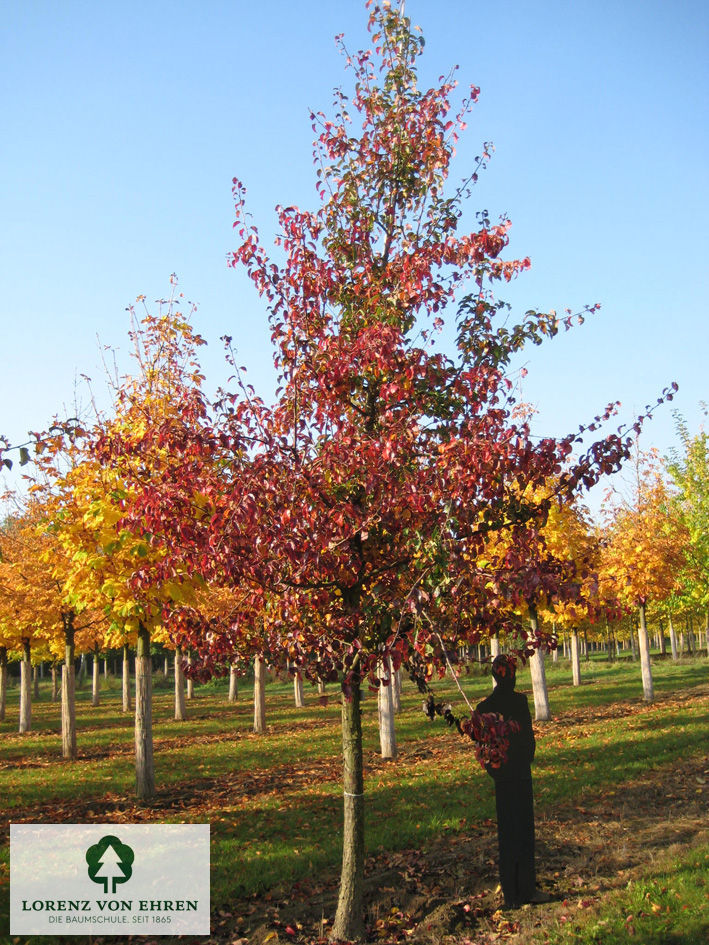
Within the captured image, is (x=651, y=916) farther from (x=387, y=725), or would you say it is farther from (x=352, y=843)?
(x=387, y=725)

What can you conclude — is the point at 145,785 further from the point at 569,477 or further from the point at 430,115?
the point at 430,115

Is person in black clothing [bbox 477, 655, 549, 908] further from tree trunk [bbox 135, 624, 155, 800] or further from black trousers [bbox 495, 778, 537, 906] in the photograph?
tree trunk [bbox 135, 624, 155, 800]

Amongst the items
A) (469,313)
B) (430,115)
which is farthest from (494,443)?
(430,115)

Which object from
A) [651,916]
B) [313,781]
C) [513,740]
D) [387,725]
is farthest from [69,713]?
[651,916]

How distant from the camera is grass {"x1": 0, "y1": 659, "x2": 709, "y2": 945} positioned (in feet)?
26.8

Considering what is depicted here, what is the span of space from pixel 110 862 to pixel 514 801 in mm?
4407

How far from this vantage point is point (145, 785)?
11.7m

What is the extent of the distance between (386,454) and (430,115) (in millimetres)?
3768

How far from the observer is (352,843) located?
6.07m

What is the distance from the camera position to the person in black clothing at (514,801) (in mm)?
6457

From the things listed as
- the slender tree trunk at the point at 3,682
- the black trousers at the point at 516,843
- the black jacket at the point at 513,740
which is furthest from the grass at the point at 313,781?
the slender tree trunk at the point at 3,682

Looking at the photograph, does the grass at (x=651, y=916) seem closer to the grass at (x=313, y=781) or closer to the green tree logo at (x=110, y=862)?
the grass at (x=313, y=781)

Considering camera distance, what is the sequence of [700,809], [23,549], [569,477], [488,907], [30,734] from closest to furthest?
1. [569,477]
2. [488,907]
3. [700,809]
4. [23,549]
5. [30,734]

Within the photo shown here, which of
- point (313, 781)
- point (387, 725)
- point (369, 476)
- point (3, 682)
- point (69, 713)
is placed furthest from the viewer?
point (3, 682)
